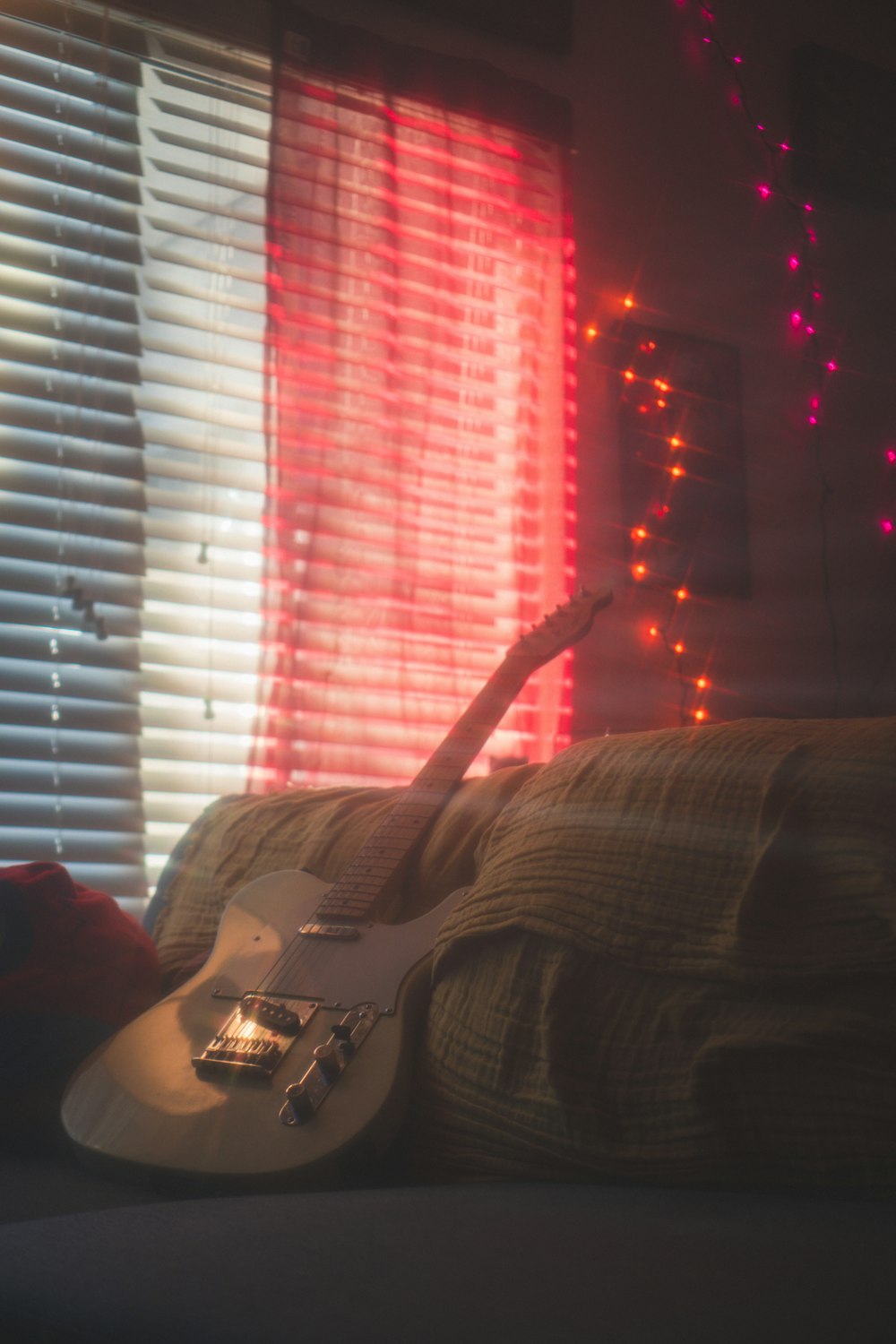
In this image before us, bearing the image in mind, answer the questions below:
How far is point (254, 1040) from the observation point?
75cm

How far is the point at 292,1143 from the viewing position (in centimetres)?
63

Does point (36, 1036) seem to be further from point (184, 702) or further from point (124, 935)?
point (184, 702)

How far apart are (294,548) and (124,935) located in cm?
90

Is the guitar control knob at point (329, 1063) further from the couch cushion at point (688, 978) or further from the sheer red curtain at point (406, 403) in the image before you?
the sheer red curtain at point (406, 403)

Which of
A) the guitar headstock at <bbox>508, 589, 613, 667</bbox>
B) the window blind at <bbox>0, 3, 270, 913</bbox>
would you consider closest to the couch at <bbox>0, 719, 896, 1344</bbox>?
the guitar headstock at <bbox>508, 589, 613, 667</bbox>

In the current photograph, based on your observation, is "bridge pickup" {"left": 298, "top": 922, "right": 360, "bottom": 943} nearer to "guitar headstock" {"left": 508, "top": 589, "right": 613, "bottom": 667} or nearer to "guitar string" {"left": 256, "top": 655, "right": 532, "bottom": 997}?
"guitar string" {"left": 256, "top": 655, "right": 532, "bottom": 997}

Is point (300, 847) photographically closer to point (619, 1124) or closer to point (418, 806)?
point (418, 806)

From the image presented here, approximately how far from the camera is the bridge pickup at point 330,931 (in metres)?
0.84

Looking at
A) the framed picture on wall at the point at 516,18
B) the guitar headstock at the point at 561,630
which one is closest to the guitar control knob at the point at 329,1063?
the guitar headstock at the point at 561,630

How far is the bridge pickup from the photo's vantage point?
842 millimetres

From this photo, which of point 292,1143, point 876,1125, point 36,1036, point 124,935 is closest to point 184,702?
point 124,935

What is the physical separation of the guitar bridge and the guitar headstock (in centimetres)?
56

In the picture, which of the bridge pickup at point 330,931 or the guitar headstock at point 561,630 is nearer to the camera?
the bridge pickup at point 330,931

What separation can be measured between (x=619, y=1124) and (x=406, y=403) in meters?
1.53
